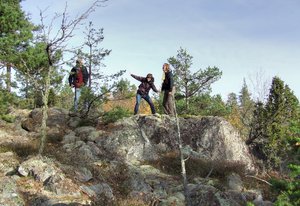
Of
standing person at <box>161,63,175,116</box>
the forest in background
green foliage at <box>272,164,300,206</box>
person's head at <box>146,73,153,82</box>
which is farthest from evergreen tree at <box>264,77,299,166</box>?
green foliage at <box>272,164,300,206</box>

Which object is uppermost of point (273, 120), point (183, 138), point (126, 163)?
point (273, 120)

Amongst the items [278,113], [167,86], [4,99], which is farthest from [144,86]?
[278,113]

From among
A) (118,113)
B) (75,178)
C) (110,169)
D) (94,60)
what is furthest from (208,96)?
(75,178)

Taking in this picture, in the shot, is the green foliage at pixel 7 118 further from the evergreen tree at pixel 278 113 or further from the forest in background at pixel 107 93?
the evergreen tree at pixel 278 113

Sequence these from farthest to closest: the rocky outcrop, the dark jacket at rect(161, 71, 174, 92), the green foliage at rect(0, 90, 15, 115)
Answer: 1. the dark jacket at rect(161, 71, 174, 92)
2. the green foliage at rect(0, 90, 15, 115)
3. the rocky outcrop

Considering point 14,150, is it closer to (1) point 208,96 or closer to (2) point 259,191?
(2) point 259,191

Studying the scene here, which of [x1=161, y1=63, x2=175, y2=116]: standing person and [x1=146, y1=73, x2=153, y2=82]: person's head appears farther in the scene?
[x1=146, y1=73, x2=153, y2=82]: person's head

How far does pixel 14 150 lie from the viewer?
12.6 meters

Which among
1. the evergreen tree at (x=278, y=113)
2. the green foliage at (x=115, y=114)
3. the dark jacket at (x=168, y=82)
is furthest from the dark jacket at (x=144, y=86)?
the evergreen tree at (x=278, y=113)

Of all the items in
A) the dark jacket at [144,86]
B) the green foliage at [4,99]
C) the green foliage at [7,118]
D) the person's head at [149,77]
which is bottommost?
the green foliage at [7,118]

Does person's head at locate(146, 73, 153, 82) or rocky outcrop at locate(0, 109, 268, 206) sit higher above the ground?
person's head at locate(146, 73, 153, 82)

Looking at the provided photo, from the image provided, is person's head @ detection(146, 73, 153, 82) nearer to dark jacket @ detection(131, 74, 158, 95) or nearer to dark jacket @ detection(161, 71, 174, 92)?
dark jacket @ detection(131, 74, 158, 95)

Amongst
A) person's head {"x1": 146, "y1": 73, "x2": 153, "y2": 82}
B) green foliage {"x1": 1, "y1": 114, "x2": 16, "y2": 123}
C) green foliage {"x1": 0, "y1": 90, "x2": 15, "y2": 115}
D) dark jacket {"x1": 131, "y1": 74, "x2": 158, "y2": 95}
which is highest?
person's head {"x1": 146, "y1": 73, "x2": 153, "y2": 82}

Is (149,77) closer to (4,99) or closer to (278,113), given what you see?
(4,99)
